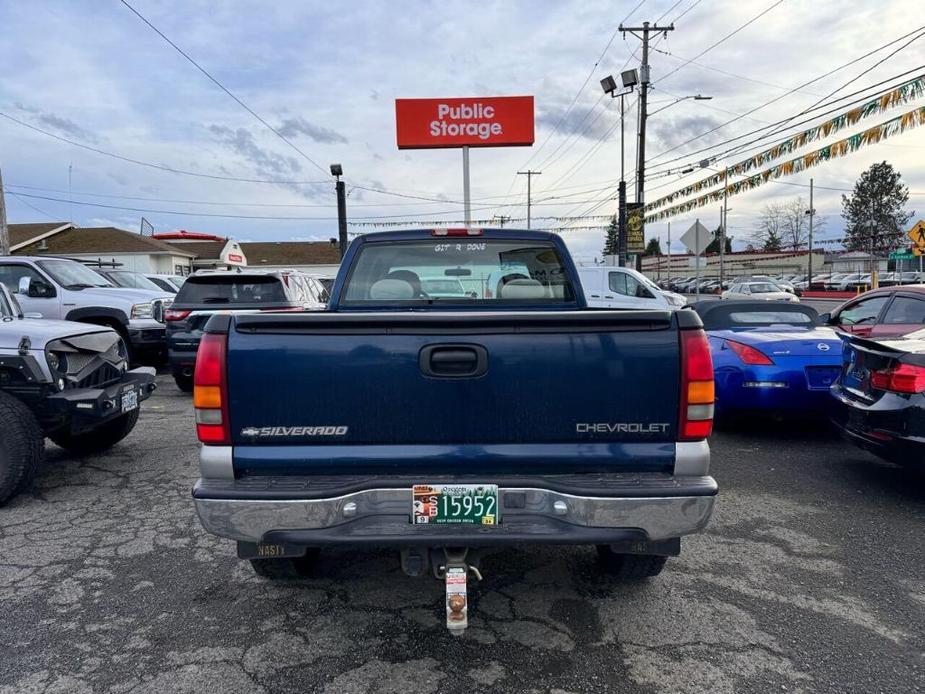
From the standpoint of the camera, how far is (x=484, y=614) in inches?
121

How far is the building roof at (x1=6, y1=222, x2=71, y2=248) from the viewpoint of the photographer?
35.5 m

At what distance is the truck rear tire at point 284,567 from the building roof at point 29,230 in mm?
38984

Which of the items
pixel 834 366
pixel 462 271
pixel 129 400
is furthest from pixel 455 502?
pixel 834 366

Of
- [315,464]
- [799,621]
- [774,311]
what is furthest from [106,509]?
[774,311]

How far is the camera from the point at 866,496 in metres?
4.68

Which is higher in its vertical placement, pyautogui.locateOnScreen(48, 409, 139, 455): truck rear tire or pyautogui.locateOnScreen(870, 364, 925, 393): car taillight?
pyautogui.locateOnScreen(870, 364, 925, 393): car taillight

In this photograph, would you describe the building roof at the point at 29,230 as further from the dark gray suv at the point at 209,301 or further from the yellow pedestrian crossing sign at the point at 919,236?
the yellow pedestrian crossing sign at the point at 919,236

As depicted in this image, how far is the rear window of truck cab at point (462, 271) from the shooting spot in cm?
402

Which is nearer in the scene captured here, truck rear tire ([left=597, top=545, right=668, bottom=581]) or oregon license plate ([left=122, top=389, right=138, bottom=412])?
truck rear tire ([left=597, top=545, right=668, bottom=581])

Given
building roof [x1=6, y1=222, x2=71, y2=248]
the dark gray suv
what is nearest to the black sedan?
the dark gray suv

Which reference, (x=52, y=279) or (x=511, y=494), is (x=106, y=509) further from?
(x=52, y=279)

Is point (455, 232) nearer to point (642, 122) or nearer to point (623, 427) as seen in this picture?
point (623, 427)

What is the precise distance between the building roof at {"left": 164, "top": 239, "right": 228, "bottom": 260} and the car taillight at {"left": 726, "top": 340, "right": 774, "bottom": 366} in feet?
137

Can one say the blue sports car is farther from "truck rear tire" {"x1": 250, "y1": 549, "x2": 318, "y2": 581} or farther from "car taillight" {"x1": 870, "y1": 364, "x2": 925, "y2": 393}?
"truck rear tire" {"x1": 250, "y1": 549, "x2": 318, "y2": 581}
